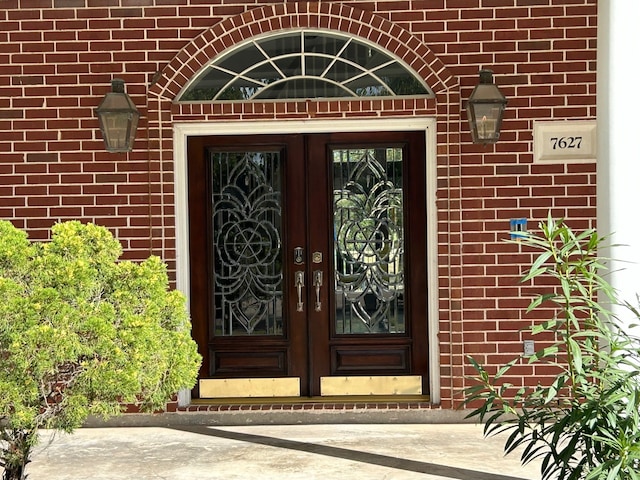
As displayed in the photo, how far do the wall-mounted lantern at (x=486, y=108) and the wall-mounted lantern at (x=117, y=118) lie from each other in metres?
2.51

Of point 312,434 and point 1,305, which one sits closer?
point 1,305

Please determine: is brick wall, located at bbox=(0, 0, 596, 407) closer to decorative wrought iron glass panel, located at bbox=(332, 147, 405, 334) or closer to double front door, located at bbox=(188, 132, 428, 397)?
double front door, located at bbox=(188, 132, 428, 397)

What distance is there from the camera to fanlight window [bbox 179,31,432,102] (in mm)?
7633

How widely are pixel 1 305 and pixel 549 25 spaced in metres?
4.80

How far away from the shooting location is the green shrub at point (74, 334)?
4.41 meters

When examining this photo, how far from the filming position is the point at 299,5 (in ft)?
24.6

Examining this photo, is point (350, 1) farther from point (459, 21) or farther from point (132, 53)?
point (132, 53)

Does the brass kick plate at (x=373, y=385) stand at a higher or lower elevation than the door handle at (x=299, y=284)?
lower

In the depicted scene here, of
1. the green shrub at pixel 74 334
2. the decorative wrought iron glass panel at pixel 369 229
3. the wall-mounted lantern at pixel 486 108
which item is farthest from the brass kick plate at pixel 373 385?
the green shrub at pixel 74 334

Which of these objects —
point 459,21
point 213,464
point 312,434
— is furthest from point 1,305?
point 459,21

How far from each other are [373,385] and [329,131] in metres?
2.02

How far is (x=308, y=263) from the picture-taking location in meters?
7.86

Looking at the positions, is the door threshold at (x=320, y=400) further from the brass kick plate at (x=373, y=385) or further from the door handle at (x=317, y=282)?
the door handle at (x=317, y=282)

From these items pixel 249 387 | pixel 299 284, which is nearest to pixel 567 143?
pixel 299 284
